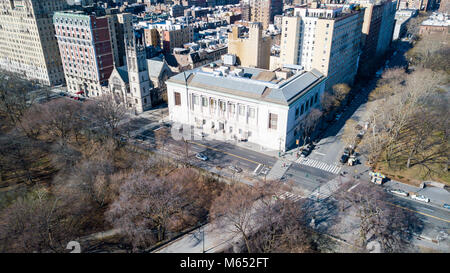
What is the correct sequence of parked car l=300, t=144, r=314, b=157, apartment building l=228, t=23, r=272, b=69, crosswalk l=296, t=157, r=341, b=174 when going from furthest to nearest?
apartment building l=228, t=23, r=272, b=69 < parked car l=300, t=144, r=314, b=157 < crosswalk l=296, t=157, r=341, b=174

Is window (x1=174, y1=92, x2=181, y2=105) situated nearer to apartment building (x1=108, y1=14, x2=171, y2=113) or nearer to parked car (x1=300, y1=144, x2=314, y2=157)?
apartment building (x1=108, y1=14, x2=171, y2=113)

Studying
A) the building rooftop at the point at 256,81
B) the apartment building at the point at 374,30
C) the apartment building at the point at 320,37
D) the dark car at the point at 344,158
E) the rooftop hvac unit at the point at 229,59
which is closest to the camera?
the dark car at the point at 344,158

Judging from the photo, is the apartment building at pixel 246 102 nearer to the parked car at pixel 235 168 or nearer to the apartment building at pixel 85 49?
the parked car at pixel 235 168

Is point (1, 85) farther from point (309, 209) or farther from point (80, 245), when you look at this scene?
point (309, 209)

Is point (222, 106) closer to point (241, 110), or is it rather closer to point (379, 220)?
point (241, 110)

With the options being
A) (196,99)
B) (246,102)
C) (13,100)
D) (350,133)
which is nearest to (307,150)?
(350,133)

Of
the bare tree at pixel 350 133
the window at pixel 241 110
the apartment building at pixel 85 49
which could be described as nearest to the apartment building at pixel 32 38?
the apartment building at pixel 85 49

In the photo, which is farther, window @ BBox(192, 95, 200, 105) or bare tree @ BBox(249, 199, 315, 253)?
window @ BBox(192, 95, 200, 105)

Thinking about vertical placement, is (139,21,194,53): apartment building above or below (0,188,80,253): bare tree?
above

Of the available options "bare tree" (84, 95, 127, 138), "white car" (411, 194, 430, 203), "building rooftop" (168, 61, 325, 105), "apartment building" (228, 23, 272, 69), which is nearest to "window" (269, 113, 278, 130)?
"building rooftop" (168, 61, 325, 105)
